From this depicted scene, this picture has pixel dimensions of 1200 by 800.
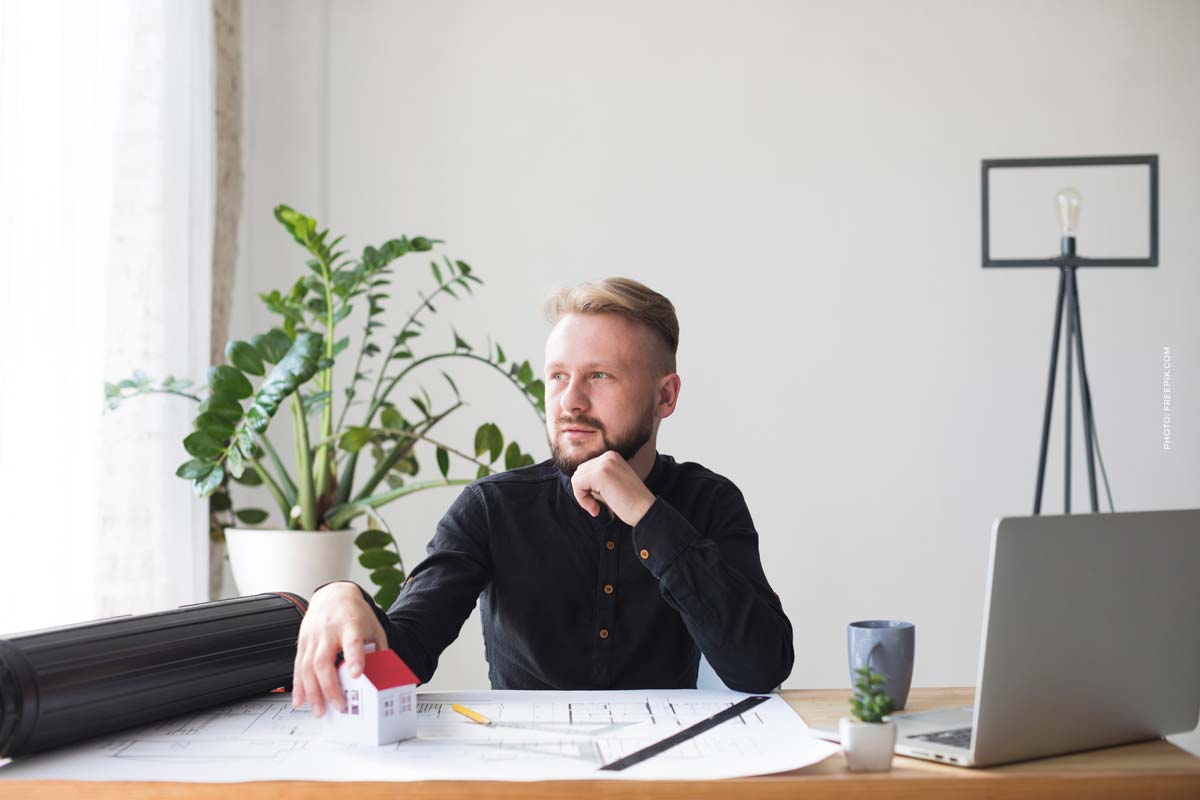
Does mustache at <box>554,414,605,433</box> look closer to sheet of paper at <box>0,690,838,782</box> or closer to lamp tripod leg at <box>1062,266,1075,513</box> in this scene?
sheet of paper at <box>0,690,838,782</box>

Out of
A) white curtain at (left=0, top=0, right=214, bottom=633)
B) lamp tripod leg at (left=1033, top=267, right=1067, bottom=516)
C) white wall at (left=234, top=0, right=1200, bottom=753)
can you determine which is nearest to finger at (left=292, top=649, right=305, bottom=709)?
white curtain at (left=0, top=0, right=214, bottom=633)

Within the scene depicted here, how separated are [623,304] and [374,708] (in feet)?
2.48

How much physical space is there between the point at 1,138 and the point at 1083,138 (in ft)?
9.77

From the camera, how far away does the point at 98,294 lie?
2.29 meters

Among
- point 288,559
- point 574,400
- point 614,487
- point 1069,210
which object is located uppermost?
point 1069,210

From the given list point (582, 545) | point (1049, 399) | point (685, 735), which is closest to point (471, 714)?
point (685, 735)

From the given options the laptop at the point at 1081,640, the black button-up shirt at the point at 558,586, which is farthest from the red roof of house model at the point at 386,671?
the laptop at the point at 1081,640

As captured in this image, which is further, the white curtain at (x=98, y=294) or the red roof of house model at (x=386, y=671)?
the white curtain at (x=98, y=294)

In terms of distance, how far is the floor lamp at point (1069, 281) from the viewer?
310 cm

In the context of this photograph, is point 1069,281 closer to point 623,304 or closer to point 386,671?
point 623,304

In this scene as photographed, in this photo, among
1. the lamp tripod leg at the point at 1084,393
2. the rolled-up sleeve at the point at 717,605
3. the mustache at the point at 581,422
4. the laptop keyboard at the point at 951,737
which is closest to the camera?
the laptop keyboard at the point at 951,737

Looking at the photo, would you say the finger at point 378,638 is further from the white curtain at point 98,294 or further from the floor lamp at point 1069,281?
the floor lamp at point 1069,281

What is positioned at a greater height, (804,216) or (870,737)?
(804,216)

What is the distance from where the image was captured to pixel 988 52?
3379mm
